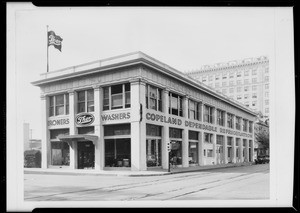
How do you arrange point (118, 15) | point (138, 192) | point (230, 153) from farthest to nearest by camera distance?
point (230, 153) < point (138, 192) < point (118, 15)

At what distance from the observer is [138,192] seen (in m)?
12.8

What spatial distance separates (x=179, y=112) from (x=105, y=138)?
5.35m

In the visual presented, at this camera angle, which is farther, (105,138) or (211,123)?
(211,123)

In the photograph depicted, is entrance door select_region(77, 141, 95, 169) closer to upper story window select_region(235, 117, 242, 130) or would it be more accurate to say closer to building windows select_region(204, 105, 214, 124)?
building windows select_region(204, 105, 214, 124)

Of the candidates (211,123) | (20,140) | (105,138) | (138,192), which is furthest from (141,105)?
(20,140)

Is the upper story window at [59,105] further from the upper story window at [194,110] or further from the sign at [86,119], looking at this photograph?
the upper story window at [194,110]

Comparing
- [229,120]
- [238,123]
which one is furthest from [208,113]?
[238,123]

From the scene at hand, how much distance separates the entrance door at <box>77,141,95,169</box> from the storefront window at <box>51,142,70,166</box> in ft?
3.02

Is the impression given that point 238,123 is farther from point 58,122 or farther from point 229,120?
point 58,122

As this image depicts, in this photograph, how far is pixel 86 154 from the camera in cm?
2405

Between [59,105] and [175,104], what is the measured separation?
785 cm

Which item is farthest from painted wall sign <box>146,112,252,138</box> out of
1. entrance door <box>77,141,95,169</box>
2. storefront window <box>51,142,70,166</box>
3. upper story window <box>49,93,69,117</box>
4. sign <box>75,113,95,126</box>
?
storefront window <box>51,142,70,166</box>
